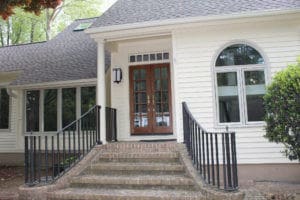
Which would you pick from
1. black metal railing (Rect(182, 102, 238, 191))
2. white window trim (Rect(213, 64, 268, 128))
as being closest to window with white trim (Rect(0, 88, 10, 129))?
black metal railing (Rect(182, 102, 238, 191))

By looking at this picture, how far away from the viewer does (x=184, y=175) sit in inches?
198

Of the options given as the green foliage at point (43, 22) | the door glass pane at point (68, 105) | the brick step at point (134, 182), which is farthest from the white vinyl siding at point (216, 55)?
the green foliage at point (43, 22)

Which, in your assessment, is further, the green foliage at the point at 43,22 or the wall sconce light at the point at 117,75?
the green foliage at the point at 43,22

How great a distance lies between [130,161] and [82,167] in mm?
972

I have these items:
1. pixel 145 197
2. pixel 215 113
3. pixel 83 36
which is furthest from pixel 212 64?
pixel 83 36

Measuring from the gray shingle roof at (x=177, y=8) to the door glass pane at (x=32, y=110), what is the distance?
417cm

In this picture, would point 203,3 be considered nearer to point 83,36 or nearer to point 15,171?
point 83,36

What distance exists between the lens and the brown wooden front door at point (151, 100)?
749 centimetres

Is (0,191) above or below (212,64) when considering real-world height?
below

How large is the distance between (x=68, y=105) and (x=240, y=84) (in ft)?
18.5

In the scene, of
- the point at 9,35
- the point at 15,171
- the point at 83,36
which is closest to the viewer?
the point at 15,171

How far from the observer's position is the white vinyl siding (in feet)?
19.7

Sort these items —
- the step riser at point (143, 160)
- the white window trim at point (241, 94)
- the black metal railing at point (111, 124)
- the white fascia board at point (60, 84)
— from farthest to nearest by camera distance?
the white fascia board at point (60, 84), the black metal railing at point (111, 124), the white window trim at point (241, 94), the step riser at point (143, 160)

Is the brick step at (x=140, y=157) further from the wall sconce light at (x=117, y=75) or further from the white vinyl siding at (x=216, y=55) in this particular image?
the wall sconce light at (x=117, y=75)
